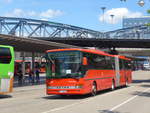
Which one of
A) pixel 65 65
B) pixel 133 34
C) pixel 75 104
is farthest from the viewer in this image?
pixel 133 34

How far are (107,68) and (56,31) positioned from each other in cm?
11715

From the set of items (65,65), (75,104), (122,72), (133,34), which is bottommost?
(75,104)

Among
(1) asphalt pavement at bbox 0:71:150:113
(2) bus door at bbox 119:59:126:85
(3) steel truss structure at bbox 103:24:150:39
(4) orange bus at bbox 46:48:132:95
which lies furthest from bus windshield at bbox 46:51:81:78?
(2) bus door at bbox 119:59:126:85

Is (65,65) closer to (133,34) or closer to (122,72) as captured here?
(122,72)

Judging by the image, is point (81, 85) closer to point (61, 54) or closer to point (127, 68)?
point (61, 54)

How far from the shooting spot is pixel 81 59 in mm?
18141

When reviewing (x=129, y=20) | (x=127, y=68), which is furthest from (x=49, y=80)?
(x=129, y=20)

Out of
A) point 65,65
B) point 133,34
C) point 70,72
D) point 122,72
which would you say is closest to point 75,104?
point 70,72

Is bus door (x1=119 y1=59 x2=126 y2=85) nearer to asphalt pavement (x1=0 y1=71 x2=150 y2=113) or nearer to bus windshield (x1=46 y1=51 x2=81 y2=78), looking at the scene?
asphalt pavement (x1=0 y1=71 x2=150 y2=113)

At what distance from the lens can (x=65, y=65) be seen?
1811 cm

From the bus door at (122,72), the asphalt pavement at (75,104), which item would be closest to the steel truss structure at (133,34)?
the bus door at (122,72)

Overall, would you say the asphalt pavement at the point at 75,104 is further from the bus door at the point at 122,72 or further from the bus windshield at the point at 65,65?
the bus door at the point at 122,72

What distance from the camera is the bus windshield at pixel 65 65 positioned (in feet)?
58.9

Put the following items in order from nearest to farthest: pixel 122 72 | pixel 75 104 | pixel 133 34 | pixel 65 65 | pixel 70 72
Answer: pixel 75 104 < pixel 70 72 < pixel 65 65 < pixel 122 72 < pixel 133 34
